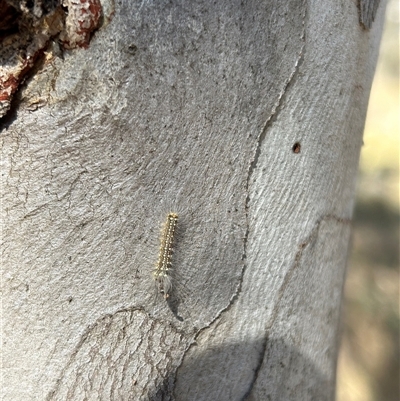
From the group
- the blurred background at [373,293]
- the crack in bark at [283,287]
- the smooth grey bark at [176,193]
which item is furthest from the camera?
the blurred background at [373,293]

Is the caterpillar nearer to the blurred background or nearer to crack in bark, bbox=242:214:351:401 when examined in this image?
crack in bark, bbox=242:214:351:401

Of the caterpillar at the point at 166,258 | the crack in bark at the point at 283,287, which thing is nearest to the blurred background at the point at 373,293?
the crack in bark at the point at 283,287

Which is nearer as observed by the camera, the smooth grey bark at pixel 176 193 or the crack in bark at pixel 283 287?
the smooth grey bark at pixel 176 193

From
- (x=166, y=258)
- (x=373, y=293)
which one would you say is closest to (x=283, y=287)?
(x=166, y=258)

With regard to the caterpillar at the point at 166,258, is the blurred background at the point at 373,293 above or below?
above

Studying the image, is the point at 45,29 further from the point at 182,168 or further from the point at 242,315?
the point at 242,315

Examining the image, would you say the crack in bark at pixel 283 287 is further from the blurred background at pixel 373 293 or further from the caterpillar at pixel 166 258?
the blurred background at pixel 373 293

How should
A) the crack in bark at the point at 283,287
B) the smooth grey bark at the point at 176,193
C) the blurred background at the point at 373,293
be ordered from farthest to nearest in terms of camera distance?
1. the blurred background at the point at 373,293
2. the crack in bark at the point at 283,287
3. the smooth grey bark at the point at 176,193
